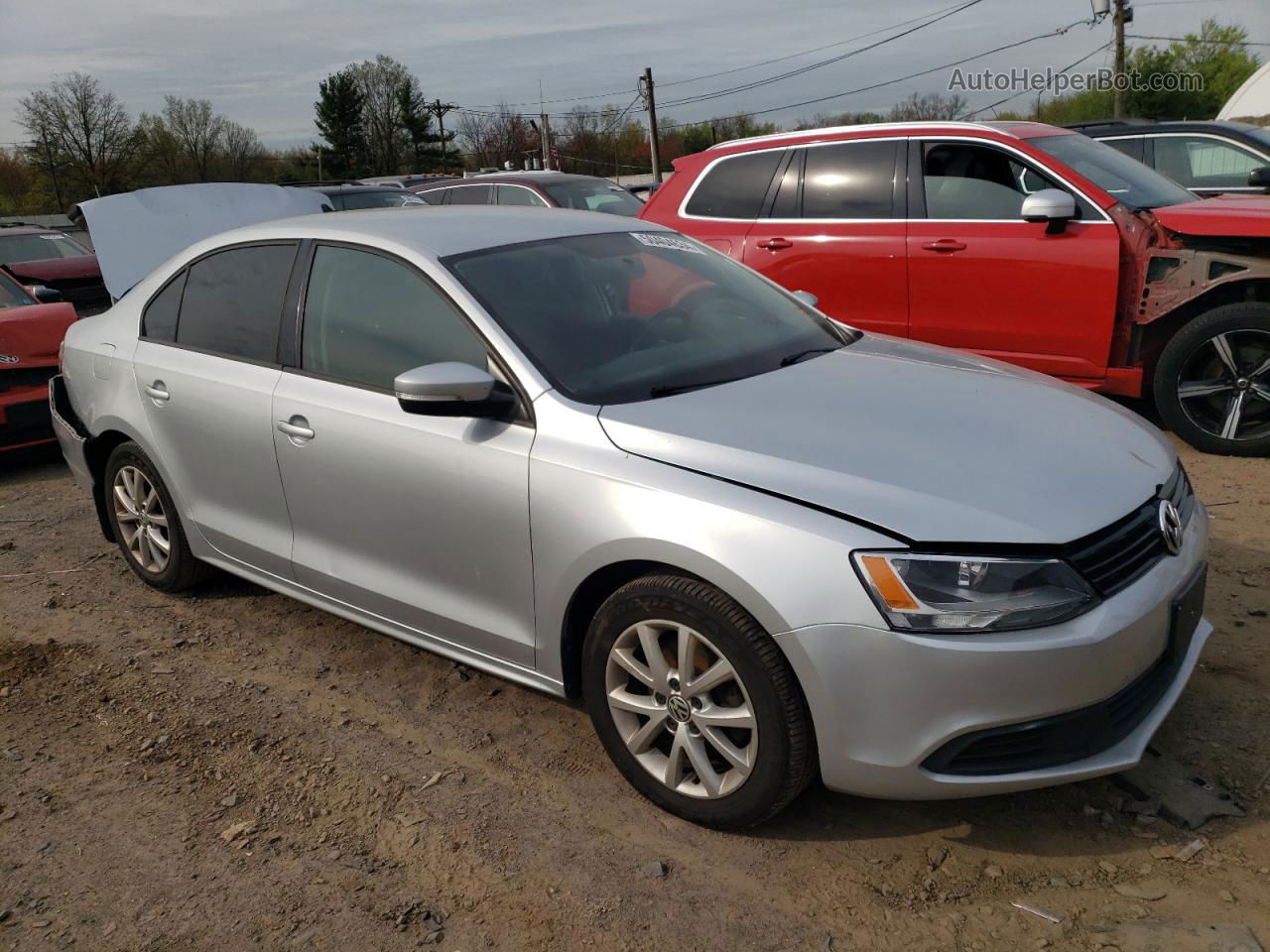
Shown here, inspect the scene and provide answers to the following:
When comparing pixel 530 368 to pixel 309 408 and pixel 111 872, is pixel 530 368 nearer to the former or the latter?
pixel 309 408

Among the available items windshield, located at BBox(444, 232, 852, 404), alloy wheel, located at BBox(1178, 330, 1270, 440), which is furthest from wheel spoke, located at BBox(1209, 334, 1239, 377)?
windshield, located at BBox(444, 232, 852, 404)

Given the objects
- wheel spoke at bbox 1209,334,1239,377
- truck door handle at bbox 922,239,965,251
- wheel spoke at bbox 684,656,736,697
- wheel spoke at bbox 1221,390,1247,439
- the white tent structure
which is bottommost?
wheel spoke at bbox 1221,390,1247,439

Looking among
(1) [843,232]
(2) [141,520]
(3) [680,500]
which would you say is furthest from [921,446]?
(1) [843,232]

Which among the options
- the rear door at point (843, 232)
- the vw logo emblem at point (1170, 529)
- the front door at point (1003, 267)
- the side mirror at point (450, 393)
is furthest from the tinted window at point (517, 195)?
the vw logo emblem at point (1170, 529)

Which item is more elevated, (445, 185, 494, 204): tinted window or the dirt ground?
(445, 185, 494, 204): tinted window

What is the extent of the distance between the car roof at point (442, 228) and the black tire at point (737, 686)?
1430 mm

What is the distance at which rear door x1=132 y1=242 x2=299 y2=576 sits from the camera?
3.90 meters

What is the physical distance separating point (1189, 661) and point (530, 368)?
205cm

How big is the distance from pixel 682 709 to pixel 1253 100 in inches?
1893

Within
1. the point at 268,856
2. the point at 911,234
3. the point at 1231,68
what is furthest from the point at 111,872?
the point at 1231,68

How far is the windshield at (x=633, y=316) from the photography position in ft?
10.7

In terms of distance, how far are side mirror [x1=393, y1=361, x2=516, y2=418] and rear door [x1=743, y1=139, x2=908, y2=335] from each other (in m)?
4.01

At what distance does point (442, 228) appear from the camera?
3.78 m

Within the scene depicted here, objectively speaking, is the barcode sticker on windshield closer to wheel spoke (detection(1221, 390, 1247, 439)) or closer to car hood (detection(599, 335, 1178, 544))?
car hood (detection(599, 335, 1178, 544))
